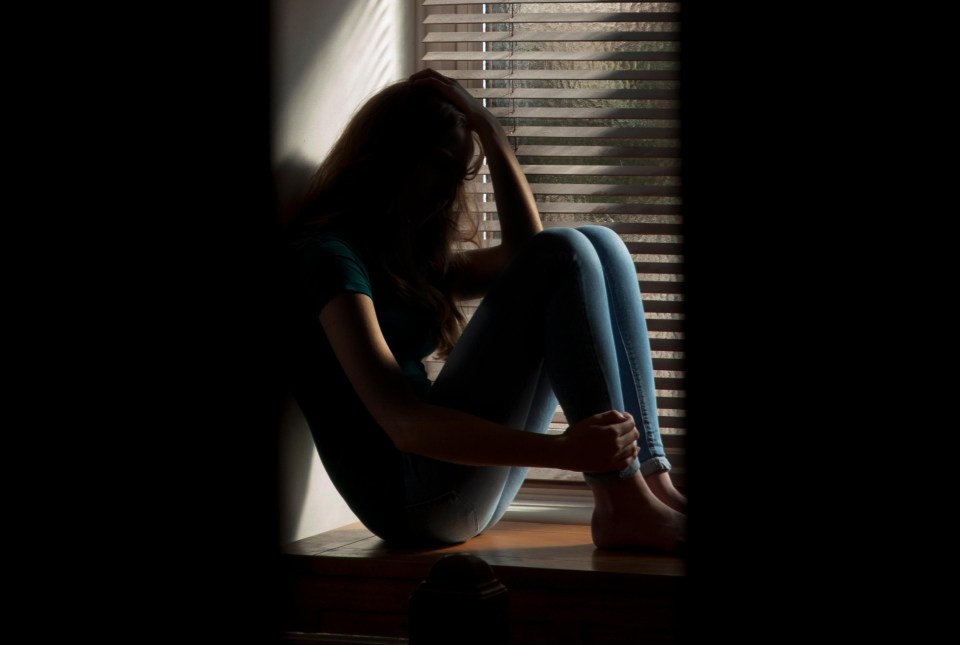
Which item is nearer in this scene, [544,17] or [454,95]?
[454,95]

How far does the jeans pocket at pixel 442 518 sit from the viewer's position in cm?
149

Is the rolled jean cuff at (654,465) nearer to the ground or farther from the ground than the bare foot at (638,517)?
farther from the ground

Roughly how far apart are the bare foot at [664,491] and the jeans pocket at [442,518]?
274mm

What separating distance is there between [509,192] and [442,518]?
A: 0.57 m

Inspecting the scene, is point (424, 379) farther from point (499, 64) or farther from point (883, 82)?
point (883, 82)

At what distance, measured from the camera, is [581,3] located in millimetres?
2006

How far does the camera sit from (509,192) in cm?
174

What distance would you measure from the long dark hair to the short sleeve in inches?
3.0

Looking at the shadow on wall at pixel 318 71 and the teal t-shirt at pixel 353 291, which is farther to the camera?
the shadow on wall at pixel 318 71

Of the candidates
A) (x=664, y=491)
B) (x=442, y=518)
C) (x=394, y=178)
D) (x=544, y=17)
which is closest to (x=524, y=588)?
(x=442, y=518)

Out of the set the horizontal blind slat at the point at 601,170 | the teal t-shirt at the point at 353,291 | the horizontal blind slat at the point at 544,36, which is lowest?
the teal t-shirt at the point at 353,291

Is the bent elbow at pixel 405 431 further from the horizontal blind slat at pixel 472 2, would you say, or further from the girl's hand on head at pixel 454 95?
the horizontal blind slat at pixel 472 2

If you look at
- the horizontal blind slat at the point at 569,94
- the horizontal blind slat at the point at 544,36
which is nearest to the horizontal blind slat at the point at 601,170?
the horizontal blind slat at the point at 569,94

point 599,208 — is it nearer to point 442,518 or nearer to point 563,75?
point 563,75
